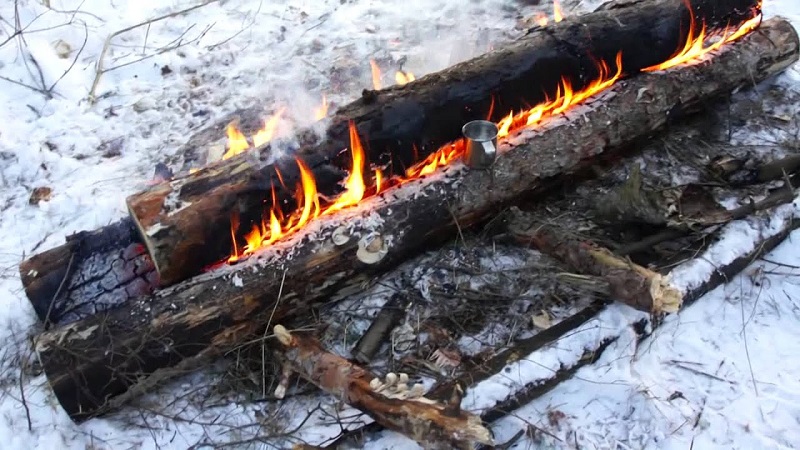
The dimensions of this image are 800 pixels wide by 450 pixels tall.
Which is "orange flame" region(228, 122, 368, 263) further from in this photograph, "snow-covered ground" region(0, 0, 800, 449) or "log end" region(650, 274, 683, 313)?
"log end" region(650, 274, 683, 313)

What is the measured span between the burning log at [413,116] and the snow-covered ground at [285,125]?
73cm

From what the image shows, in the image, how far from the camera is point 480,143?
323cm

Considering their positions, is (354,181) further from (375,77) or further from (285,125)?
(375,77)

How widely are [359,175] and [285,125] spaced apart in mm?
1188

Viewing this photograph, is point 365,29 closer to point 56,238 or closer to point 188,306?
point 56,238

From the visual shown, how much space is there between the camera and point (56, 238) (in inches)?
145

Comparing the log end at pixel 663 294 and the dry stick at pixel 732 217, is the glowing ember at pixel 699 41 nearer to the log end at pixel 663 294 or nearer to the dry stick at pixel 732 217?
the dry stick at pixel 732 217

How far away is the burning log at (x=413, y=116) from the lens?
2.90 metres

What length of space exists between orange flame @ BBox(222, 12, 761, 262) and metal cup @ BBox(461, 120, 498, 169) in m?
0.11

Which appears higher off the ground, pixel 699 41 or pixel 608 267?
pixel 699 41

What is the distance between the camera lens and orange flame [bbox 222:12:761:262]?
10.1ft

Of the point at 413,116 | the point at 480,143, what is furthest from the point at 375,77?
the point at 480,143

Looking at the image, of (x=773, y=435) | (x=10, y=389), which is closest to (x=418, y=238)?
(x=773, y=435)

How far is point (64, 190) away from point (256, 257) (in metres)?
1.73
